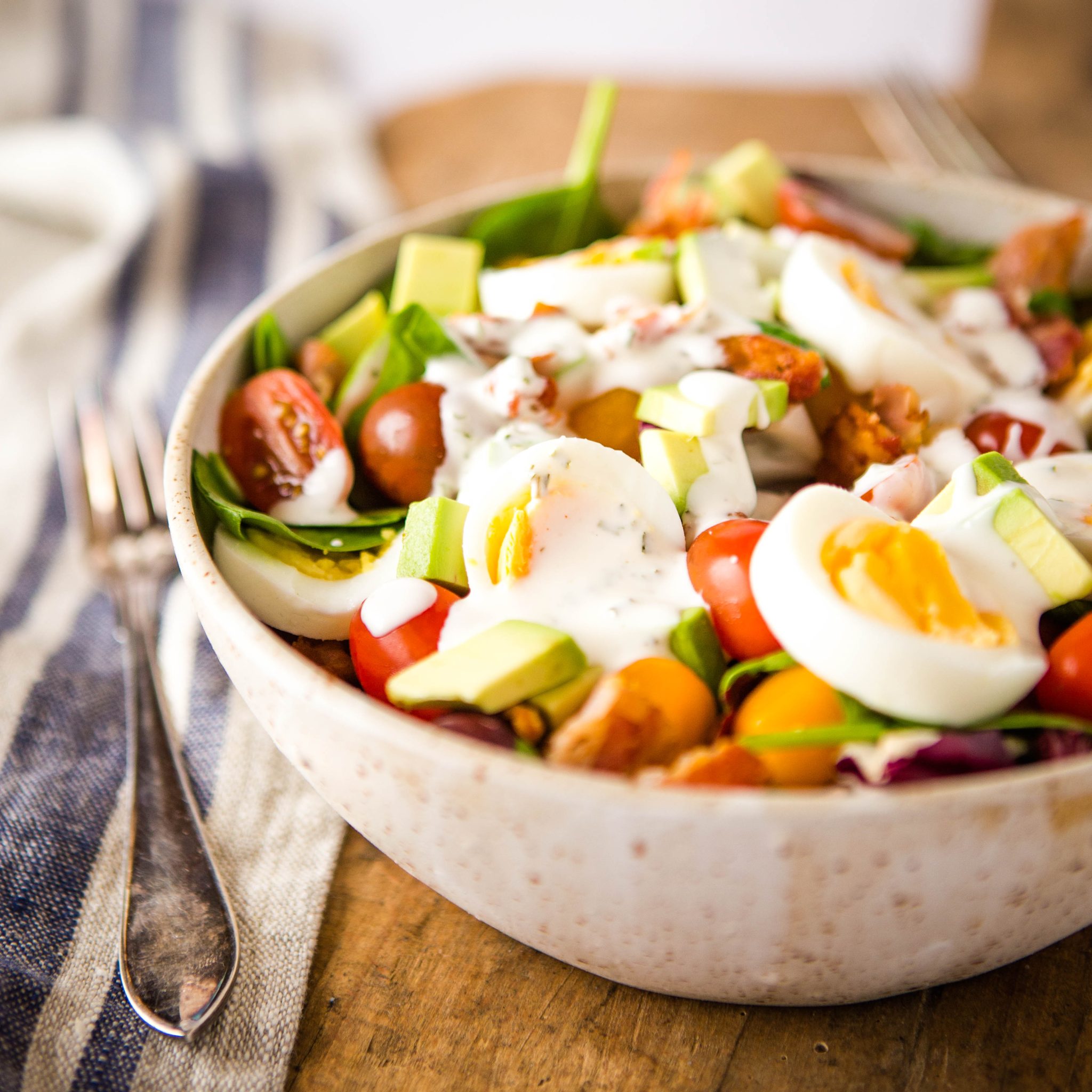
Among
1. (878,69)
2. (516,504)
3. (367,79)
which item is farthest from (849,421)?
(367,79)

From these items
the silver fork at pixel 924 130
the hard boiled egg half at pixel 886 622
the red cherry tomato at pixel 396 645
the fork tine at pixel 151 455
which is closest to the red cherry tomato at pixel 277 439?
the red cherry tomato at pixel 396 645

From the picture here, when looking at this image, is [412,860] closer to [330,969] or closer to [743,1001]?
[330,969]

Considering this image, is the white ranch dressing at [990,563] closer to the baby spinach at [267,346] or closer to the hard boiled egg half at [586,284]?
the hard boiled egg half at [586,284]

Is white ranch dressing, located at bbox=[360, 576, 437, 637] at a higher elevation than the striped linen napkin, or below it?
higher

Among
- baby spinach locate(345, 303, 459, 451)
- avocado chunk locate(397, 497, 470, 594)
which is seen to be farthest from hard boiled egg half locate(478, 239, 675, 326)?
avocado chunk locate(397, 497, 470, 594)

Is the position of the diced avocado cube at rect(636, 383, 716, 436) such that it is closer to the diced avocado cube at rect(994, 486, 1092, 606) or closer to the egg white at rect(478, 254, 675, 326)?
the egg white at rect(478, 254, 675, 326)
